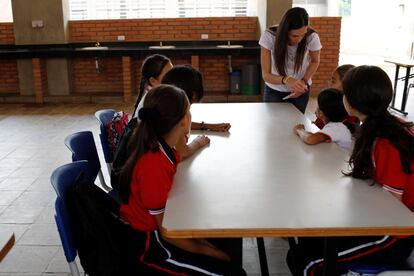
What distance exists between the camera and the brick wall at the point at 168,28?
24.4ft

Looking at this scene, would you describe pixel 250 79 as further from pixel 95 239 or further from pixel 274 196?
pixel 95 239

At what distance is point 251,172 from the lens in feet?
5.65

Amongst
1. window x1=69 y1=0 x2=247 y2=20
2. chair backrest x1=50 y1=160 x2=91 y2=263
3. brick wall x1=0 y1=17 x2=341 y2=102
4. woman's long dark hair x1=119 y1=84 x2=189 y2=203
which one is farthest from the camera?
window x1=69 y1=0 x2=247 y2=20

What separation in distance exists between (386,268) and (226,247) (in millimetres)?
575

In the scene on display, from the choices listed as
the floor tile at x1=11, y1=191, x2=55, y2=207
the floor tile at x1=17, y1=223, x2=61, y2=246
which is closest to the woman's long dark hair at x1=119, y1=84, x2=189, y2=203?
the floor tile at x1=17, y1=223, x2=61, y2=246

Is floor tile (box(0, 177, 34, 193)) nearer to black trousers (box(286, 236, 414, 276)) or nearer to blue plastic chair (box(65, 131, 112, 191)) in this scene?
blue plastic chair (box(65, 131, 112, 191))

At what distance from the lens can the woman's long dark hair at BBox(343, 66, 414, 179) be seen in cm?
154

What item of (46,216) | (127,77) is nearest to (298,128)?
(46,216)

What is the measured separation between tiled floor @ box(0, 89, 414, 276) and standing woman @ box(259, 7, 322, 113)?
40.9 inches

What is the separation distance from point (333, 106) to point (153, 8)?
6.05m

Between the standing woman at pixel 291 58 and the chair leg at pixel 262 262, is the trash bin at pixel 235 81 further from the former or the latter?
the chair leg at pixel 262 262

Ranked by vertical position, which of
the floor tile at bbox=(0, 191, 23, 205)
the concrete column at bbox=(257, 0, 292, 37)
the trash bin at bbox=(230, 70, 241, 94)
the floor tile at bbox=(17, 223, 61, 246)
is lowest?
the floor tile at bbox=(17, 223, 61, 246)

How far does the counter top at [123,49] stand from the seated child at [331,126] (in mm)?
4760

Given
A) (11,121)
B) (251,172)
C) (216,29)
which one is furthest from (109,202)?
(216,29)
